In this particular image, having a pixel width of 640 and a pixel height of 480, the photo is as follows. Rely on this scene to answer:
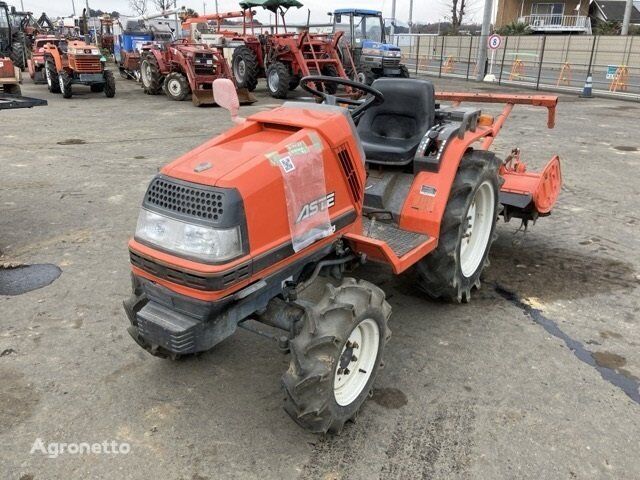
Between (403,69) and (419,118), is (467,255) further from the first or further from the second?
(403,69)

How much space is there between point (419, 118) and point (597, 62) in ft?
84.6

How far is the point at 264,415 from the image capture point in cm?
272

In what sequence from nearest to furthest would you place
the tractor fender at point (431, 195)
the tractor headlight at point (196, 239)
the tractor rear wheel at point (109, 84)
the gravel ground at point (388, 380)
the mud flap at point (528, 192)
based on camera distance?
the tractor headlight at point (196, 239), the gravel ground at point (388, 380), the tractor fender at point (431, 195), the mud flap at point (528, 192), the tractor rear wheel at point (109, 84)

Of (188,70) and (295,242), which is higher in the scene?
(188,70)

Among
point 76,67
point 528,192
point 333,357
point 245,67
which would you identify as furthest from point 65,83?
point 333,357

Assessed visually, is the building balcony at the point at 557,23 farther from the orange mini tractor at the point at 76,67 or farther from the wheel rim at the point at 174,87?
the orange mini tractor at the point at 76,67

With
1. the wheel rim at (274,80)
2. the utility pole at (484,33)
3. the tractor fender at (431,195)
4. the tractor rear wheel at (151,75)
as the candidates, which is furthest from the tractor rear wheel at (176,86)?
the tractor fender at (431,195)

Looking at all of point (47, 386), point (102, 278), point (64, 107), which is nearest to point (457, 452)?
point (47, 386)

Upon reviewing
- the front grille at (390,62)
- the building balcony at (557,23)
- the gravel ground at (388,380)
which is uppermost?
the building balcony at (557,23)

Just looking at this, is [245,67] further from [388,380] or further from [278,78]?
[388,380]

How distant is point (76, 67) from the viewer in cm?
1456

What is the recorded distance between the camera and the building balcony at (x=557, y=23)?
44.8m

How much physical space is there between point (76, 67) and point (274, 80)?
543 centimetres

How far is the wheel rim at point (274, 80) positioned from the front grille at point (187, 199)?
12.9 meters
